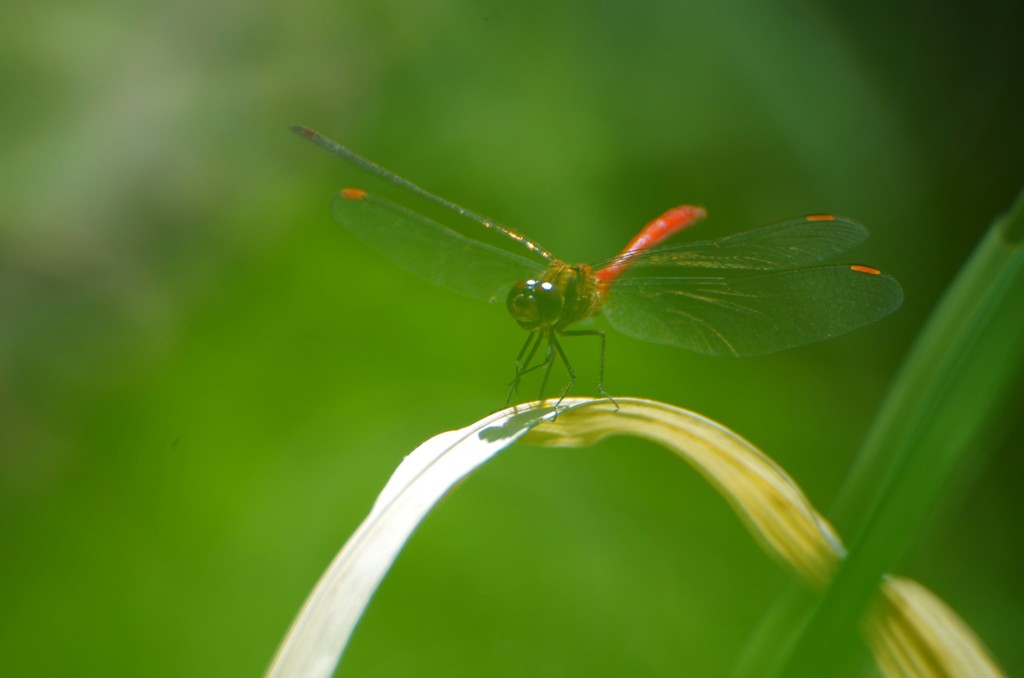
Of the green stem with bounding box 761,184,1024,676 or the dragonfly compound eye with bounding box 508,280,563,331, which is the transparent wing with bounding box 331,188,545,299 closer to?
the dragonfly compound eye with bounding box 508,280,563,331

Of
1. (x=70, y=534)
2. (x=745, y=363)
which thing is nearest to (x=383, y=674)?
(x=70, y=534)

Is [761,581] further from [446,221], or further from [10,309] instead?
[10,309]

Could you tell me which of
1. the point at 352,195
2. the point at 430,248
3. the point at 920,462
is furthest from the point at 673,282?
the point at 920,462

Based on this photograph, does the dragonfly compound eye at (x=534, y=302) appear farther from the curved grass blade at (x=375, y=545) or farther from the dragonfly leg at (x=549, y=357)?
the curved grass blade at (x=375, y=545)

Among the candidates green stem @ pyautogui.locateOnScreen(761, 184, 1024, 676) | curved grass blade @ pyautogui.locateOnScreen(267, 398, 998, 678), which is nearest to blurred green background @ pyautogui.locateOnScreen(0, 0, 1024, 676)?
curved grass blade @ pyautogui.locateOnScreen(267, 398, 998, 678)

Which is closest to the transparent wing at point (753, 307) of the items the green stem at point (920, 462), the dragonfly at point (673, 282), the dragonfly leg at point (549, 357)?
the dragonfly at point (673, 282)
